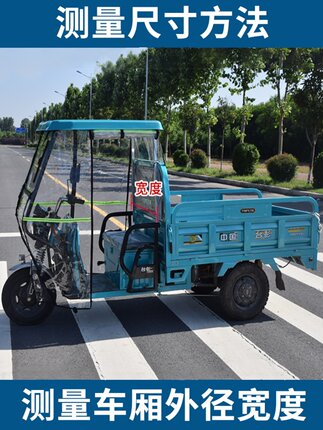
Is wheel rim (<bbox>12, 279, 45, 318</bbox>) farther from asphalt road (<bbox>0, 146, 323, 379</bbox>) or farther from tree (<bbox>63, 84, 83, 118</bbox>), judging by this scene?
tree (<bbox>63, 84, 83, 118</bbox>)

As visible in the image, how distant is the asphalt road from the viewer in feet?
17.6

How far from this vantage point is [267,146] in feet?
190

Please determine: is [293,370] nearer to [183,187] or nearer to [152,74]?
[183,187]

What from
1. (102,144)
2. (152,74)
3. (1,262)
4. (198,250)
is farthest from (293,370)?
(152,74)

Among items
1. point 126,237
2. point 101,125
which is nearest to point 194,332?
point 126,237

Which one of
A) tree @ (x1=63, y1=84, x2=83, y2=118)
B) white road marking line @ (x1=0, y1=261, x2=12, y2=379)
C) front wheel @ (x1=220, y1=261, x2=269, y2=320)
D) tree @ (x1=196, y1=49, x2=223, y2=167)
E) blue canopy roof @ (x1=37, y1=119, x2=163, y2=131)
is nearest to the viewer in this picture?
white road marking line @ (x1=0, y1=261, x2=12, y2=379)

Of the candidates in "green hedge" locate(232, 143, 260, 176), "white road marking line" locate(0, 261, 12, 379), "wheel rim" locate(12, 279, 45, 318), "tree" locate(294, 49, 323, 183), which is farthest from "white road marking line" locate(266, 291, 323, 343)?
"green hedge" locate(232, 143, 260, 176)

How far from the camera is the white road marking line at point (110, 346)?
210 inches

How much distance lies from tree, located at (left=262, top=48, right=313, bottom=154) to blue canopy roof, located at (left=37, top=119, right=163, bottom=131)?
18.3 m

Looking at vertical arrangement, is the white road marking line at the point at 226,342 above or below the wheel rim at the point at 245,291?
below

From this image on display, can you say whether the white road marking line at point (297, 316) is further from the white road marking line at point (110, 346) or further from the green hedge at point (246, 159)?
the green hedge at point (246, 159)

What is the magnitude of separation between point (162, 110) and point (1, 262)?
31.5 meters

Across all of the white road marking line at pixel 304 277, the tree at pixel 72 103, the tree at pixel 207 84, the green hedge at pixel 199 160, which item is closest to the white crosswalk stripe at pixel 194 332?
the white road marking line at pixel 304 277

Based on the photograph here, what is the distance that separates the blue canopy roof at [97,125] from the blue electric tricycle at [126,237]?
0.4 inches
